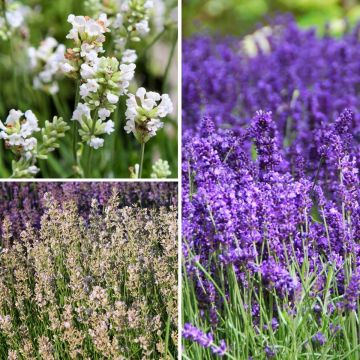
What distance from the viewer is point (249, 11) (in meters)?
7.21

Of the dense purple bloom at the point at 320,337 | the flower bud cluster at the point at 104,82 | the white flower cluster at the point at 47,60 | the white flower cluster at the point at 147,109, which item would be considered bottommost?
the dense purple bloom at the point at 320,337

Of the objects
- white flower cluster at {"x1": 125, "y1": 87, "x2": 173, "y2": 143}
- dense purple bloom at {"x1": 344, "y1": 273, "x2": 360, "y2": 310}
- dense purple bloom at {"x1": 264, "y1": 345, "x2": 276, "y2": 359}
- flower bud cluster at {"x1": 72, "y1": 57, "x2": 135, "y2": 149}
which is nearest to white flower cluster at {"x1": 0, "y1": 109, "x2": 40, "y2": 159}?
flower bud cluster at {"x1": 72, "y1": 57, "x2": 135, "y2": 149}

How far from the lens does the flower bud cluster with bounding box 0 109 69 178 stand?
235cm

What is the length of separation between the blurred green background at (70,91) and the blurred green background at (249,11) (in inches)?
124

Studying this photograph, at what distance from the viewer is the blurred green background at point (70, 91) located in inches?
120

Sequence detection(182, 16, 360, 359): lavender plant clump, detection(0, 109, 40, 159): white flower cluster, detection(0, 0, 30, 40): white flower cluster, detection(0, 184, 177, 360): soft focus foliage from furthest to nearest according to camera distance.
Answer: detection(0, 0, 30, 40): white flower cluster < detection(0, 184, 177, 360): soft focus foliage < detection(0, 109, 40, 159): white flower cluster < detection(182, 16, 360, 359): lavender plant clump

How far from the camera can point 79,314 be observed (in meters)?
2.55

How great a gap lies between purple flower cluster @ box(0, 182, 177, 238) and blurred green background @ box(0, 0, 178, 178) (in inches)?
6.0

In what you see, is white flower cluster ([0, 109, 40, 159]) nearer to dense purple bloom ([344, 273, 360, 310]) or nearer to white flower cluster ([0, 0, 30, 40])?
white flower cluster ([0, 0, 30, 40])

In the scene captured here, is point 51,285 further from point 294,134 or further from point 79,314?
point 294,134

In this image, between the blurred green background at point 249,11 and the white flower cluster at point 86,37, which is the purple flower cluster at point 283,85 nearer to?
the white flower cluster at point 86,37

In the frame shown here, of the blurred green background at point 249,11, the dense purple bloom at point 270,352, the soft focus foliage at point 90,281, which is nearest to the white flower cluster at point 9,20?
the soft focus foliage at point 90,281

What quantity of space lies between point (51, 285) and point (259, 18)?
505 centimetres

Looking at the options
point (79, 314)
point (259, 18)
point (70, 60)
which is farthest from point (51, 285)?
point (259, 18)
